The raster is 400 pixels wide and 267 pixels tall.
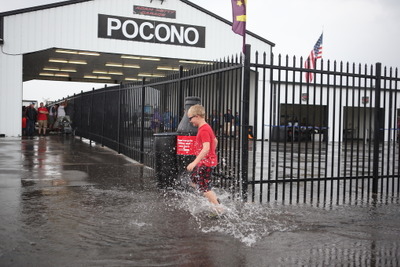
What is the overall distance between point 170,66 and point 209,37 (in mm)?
5824

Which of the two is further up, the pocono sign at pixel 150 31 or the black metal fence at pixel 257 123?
the pocono sign at pixel 150 31

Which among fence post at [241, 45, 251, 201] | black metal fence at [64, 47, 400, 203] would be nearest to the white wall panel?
black metal fence at [64, 47, 400, 203]

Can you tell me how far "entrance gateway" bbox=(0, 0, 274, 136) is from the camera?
22594 millimetres

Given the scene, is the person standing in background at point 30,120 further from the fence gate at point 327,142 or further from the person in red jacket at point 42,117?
the fence gate at point 327,142

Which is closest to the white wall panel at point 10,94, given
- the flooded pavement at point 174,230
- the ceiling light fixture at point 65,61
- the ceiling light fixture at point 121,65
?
the ceiling light fixture at point 65,61

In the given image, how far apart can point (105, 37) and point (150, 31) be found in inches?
108

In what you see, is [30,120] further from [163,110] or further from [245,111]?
[245,111]

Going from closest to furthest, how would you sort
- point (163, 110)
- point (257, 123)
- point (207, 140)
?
point (207, 140), point (163, 110), point (257, 123)

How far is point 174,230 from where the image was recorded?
5230mm

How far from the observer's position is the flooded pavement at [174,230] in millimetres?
4250

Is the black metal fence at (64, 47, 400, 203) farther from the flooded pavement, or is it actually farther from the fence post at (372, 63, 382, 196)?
the flooded pavement

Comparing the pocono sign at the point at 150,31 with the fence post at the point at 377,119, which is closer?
the fence post at the point at 377,119

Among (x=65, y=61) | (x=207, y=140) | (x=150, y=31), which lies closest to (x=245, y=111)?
(x=207, y=140)

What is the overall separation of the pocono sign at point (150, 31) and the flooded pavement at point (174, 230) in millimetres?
17955
